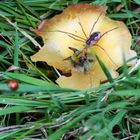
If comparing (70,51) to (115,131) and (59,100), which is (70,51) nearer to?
(59,100)

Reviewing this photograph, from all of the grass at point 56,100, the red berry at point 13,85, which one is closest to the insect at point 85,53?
the grass at point 56,100

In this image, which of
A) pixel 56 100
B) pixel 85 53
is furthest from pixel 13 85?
pixel 85 53

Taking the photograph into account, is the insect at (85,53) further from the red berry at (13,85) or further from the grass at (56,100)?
the red berry at (13,85)

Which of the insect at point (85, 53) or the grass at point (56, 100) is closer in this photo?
the grass at point (56, 100)

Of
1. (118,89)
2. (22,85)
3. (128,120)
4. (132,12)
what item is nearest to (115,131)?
(128,120)

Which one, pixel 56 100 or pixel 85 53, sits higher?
pixel 85 53

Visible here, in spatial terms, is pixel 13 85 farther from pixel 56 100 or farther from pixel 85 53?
pixel 85 53

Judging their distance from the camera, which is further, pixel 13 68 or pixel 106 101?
pixel 13 68

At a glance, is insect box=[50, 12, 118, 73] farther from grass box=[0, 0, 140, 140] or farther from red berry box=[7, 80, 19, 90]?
red berry box=[7, 80, 19, 90]
